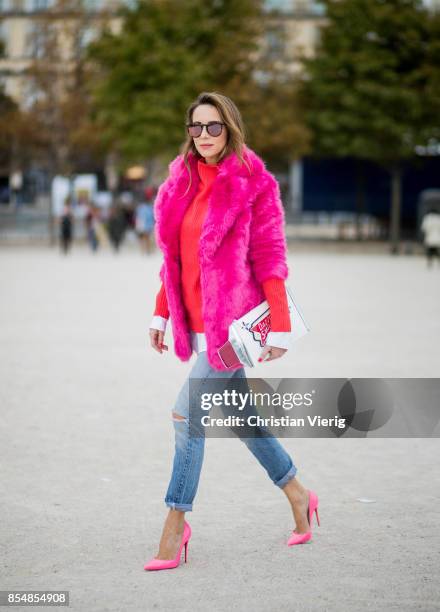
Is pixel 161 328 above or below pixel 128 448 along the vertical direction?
above

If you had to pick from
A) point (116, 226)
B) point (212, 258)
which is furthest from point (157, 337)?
point (116, 226)

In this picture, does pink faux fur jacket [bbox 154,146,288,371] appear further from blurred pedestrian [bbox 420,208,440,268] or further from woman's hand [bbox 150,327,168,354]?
blurred pedestrian [bbox 420,208,440,268]

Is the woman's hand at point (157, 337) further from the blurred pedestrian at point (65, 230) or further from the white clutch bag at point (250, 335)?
the blurred pedestrian at point (65, 230)

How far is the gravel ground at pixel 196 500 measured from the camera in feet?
13.9

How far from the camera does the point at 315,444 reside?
7078 millimetres

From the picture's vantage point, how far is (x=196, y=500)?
5.60 metres

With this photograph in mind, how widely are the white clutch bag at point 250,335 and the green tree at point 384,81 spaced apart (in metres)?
34.0

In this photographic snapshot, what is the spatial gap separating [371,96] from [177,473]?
120 feet

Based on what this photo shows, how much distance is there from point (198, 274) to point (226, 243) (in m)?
0.18

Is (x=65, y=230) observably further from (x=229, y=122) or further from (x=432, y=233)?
(x=229, y=122)

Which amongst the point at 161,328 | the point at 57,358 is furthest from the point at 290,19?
the point at 161,328

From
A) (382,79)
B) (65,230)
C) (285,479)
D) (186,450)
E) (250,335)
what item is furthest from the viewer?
(382,79)

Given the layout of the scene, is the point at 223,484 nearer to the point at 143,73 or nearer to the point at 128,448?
the point at 128,448

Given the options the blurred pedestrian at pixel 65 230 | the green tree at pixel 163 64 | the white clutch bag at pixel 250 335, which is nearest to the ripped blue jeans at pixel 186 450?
the white clutch bag at pixel 250 335
